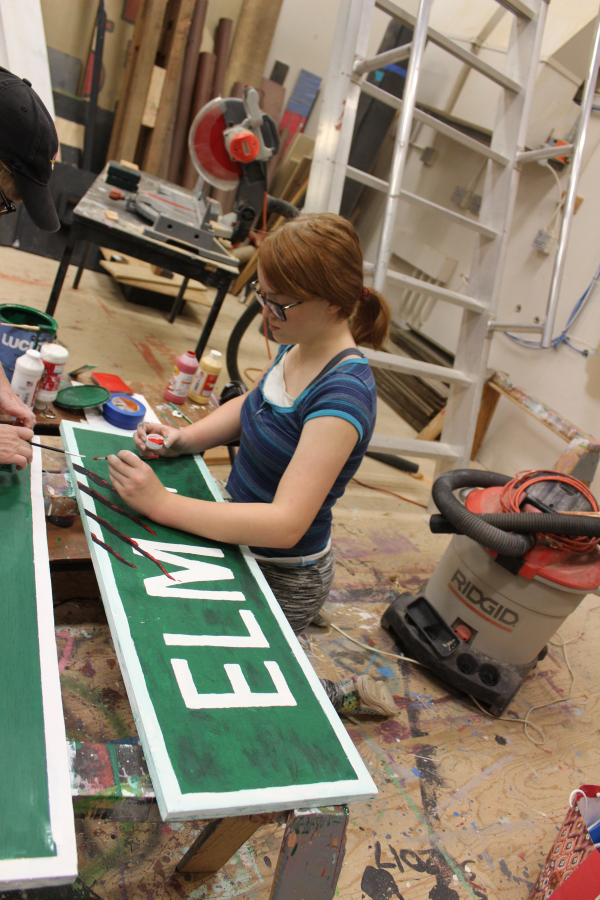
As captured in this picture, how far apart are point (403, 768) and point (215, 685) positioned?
3.53 ft

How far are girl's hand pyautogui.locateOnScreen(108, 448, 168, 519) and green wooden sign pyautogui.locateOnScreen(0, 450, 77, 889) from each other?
0.17 m

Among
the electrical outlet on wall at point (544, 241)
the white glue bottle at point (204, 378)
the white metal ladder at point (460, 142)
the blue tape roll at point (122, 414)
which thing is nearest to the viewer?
the blue tape roll at point (122, 414)

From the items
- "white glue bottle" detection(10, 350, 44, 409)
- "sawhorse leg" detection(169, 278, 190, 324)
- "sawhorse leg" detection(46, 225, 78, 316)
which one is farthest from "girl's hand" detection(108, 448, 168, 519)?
Result: "sawhorse leg" detection(169, 278, 190, 324)

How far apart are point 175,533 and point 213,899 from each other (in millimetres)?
794

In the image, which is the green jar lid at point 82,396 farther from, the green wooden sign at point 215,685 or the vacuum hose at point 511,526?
the vacuum hose at point 511,526

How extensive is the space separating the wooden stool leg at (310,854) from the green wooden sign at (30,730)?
307 millimetres

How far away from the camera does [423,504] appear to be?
10.8 feet

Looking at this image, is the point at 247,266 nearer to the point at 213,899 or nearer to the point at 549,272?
the point at 549,272

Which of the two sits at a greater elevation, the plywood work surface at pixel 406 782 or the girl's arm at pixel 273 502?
the girl's arm at pixel 273 502

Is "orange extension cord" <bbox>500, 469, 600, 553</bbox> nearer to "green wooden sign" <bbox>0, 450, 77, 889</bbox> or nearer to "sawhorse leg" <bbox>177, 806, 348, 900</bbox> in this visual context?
"sawhorse leg" <bbox>177, 806, 348, 900</bbox>

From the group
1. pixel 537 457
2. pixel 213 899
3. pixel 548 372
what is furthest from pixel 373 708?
pixel 548 372

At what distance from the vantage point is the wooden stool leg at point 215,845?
106cm

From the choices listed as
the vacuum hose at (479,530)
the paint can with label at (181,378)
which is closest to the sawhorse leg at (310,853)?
the vacuum hose at (479,530)

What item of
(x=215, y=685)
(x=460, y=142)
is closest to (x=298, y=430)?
(x=215, y=685)
